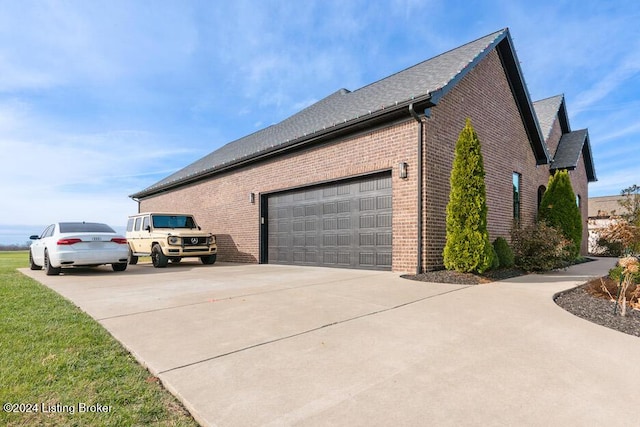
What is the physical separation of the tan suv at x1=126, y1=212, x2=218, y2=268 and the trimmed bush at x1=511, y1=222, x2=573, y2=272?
387 inches

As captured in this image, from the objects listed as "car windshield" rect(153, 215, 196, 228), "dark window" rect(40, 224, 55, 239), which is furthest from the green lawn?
"car windshield" rect(153, 215, 196, 228)

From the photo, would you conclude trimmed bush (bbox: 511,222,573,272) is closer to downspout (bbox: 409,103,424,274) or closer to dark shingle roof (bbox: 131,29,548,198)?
downspout (bbox: 409,103,424,274)

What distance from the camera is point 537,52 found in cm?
1081

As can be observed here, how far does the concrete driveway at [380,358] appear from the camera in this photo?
1903mm

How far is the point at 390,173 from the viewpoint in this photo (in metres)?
8.57

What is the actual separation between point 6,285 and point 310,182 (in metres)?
7.56

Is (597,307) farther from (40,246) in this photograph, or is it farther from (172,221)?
(40,246)

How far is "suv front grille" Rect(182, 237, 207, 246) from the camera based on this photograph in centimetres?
1101

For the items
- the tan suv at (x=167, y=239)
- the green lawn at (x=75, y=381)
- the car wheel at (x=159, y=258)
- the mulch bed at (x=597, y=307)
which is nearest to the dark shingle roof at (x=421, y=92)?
the tan suv at (x=167, y=239)

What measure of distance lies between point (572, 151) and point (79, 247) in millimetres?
20160

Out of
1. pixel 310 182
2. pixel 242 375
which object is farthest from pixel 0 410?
pixel 310 182

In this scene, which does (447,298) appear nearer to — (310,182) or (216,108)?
(310,182)

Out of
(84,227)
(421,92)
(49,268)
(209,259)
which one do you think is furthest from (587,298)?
(49,268)

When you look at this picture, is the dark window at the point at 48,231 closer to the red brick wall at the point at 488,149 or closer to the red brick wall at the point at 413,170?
the red brick wall at the point at 413,170
